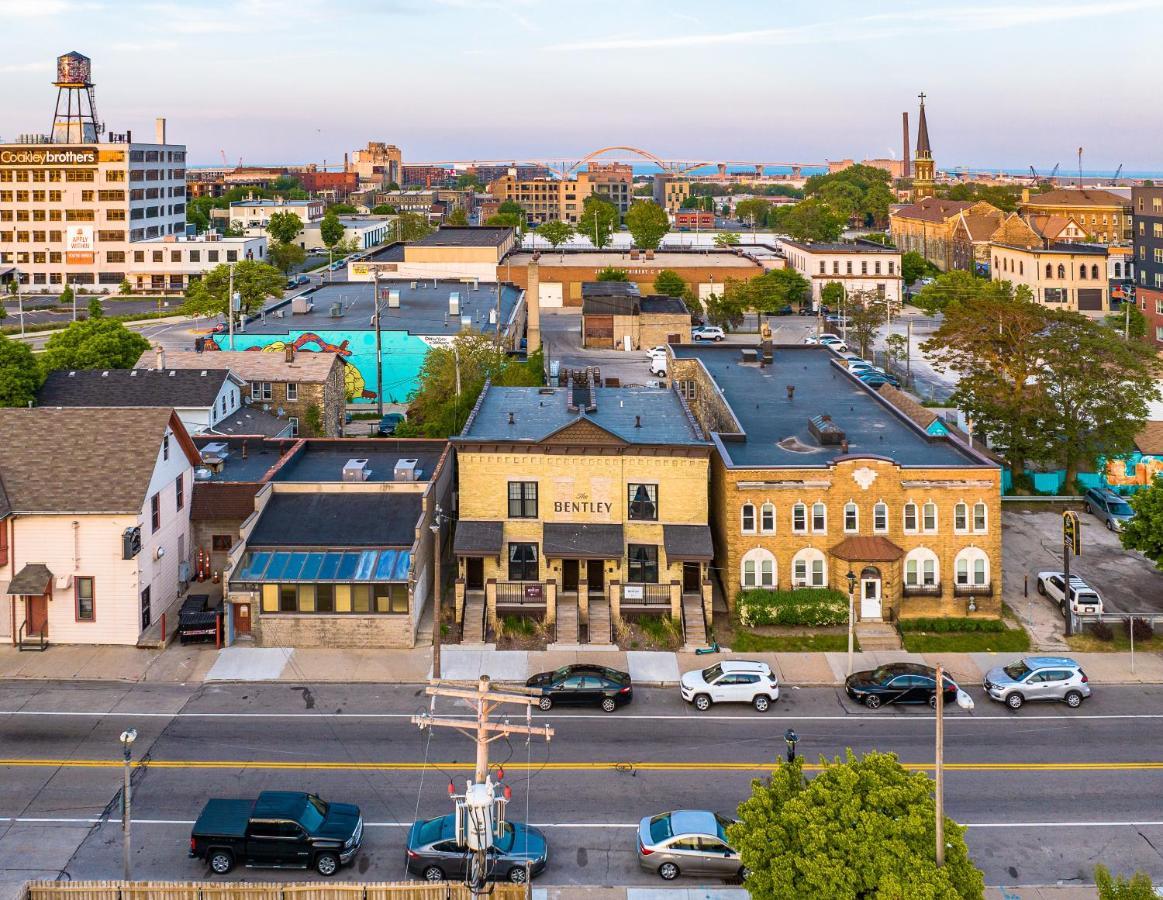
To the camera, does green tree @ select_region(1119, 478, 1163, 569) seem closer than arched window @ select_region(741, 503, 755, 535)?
Yes

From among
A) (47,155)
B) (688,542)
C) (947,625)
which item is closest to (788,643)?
(688,542)

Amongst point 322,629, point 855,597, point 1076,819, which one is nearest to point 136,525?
point 322,629

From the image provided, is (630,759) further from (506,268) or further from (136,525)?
(506,268)

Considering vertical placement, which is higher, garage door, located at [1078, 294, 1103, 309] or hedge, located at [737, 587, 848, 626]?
garage door, located at [1078, 294, 1103, 309]

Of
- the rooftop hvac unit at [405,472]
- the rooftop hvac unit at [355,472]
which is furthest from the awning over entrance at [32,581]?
the rooftop hvac unit at [405,472]

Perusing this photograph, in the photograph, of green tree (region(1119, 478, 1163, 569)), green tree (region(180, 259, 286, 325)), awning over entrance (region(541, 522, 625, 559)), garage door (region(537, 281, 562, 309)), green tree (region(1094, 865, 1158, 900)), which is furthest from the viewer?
garage door (region(537, 281, 562, 309))

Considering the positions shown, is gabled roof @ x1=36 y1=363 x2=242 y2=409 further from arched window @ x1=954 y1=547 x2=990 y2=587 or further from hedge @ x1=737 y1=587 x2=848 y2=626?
arched window @ x1=954 y1=547 x2=990 y2=587

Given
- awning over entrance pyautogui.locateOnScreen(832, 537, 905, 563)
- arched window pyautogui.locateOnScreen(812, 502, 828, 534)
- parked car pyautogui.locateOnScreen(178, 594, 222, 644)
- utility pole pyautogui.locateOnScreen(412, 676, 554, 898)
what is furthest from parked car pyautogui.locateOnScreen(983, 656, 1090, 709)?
parked car pyautogui.locateOnScreen(178, 594, 222, 644)
